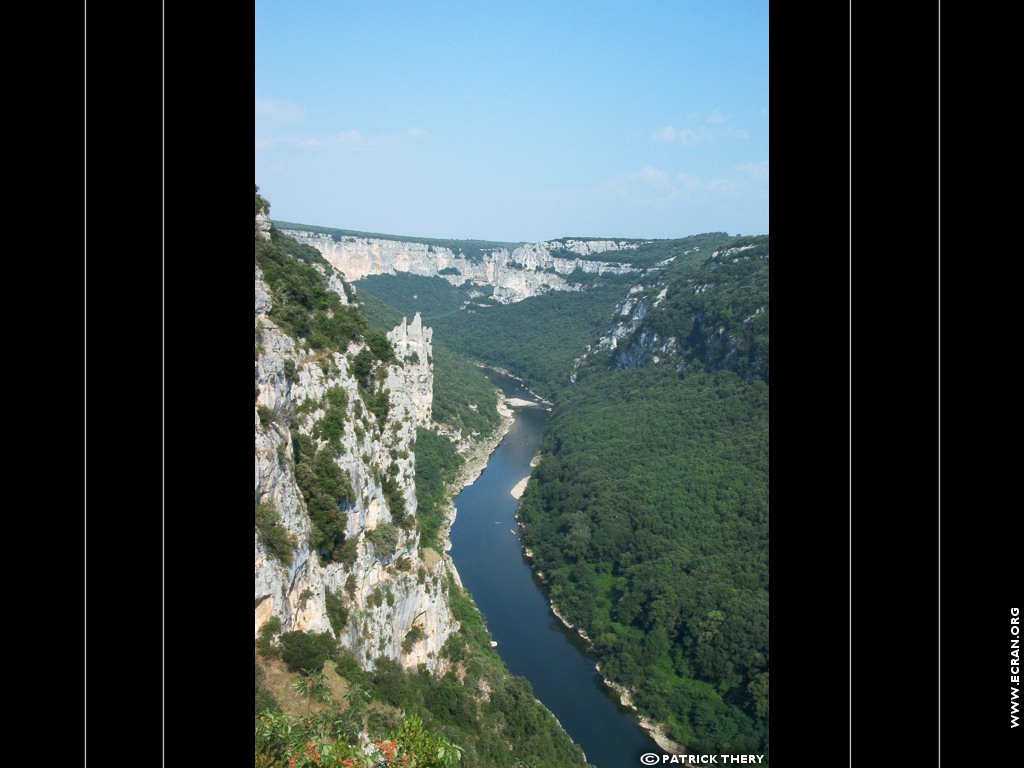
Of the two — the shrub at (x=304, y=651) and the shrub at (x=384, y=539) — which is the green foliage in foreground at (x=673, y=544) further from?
the shrub at (x=304, y=651)

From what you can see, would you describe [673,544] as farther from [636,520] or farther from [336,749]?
[336,749]

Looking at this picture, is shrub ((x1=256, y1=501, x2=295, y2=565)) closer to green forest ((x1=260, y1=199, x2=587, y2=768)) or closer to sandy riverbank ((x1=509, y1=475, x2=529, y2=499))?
green forest ((x1=260, y1=199, x2=587, y2=768))

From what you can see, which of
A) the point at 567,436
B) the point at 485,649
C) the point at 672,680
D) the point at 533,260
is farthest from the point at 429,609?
the point at 533,260

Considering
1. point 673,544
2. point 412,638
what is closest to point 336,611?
point 412,638

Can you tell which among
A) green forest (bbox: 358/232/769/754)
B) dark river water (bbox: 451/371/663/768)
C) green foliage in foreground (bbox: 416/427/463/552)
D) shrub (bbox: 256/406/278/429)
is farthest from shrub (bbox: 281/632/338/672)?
green foliage in foreground (bbox: 416/427/463/552)

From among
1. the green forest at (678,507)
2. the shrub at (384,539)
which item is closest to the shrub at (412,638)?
the shrub at (384,539)
